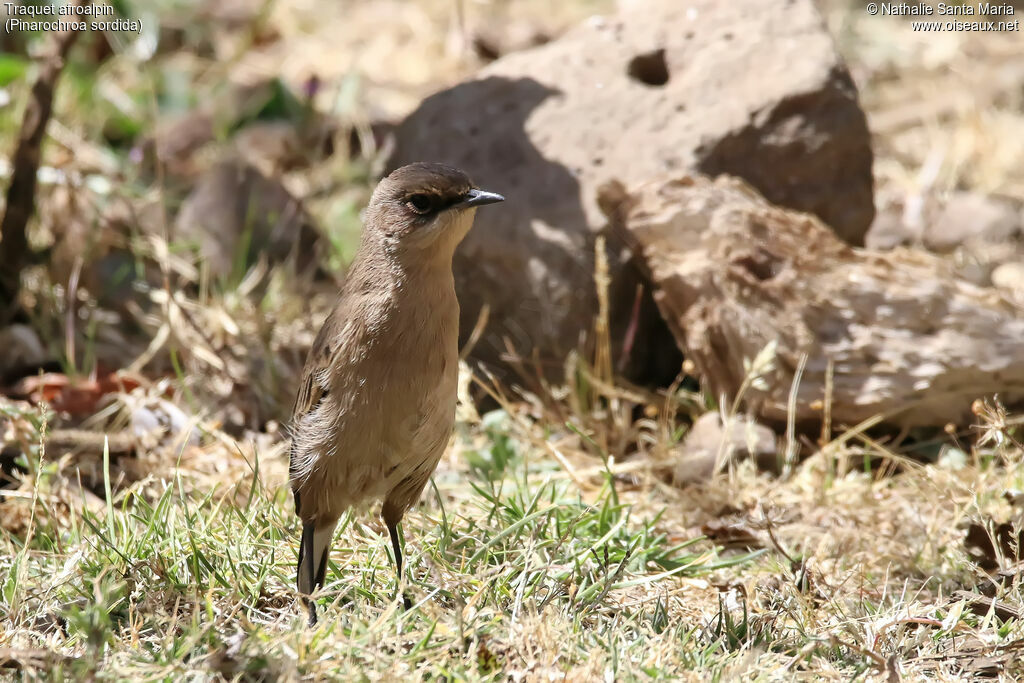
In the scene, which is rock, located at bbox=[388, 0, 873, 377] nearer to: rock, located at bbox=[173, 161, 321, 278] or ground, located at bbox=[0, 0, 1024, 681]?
ground, located at bbox=[0, 0, 1024, 681]

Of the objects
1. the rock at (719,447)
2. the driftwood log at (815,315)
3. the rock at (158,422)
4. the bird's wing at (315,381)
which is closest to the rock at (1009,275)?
the driftwood log at (815,315)

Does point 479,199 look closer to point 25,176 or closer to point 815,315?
point 815,315

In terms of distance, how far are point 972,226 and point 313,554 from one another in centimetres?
455

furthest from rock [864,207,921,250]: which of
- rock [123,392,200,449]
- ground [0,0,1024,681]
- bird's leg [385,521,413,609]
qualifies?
rock [123,392,200,449]

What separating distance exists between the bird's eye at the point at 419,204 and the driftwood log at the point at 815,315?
4.84 ft

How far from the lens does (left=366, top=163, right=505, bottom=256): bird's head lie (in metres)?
3.40

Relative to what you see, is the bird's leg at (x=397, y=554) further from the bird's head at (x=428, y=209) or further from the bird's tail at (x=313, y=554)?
the bird's head at (x=428, y=209)

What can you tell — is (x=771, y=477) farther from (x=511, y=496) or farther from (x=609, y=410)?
(x=511, y=496)

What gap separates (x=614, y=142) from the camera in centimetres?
511

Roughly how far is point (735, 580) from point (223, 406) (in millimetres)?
2431

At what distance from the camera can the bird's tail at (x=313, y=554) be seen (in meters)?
3.47

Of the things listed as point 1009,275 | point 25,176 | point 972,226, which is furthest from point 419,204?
point 972,226

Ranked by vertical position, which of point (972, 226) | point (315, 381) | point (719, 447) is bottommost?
point (719, 447)

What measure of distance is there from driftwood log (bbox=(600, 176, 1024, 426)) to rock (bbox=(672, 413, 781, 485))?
15 centimetres
